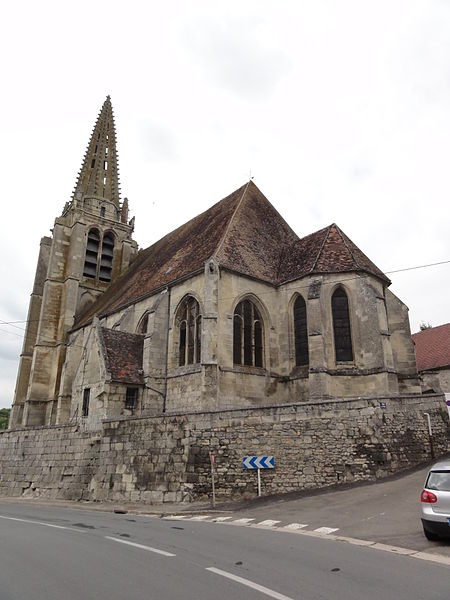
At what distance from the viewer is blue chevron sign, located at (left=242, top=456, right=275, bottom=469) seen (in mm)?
12445

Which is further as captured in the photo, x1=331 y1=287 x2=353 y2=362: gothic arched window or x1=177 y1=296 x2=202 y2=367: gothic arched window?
x1=177 y1=296 x2=202 y2=367: gothic arched window

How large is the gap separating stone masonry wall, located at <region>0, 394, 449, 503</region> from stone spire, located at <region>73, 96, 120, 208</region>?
2889 centimetres

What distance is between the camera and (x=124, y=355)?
19922 mm

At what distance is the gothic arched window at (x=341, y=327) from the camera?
18.0 metres

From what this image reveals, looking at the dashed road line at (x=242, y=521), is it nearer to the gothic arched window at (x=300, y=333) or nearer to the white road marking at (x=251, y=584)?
the white road marking at (x=251, y=584)

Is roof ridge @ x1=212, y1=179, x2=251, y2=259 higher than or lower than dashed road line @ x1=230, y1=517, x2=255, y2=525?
higher

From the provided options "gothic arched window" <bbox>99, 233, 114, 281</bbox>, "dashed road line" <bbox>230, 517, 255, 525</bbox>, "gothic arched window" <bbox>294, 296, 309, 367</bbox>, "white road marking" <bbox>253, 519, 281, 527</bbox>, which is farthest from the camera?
"gothic arched window" <bbox>99, 233, 114, 281</bbox>

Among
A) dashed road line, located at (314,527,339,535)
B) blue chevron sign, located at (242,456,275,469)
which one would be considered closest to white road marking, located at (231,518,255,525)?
dashed road line, located at (314,527,339,535)

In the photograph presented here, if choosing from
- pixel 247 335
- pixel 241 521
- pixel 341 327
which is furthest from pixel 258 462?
pixel 341 327

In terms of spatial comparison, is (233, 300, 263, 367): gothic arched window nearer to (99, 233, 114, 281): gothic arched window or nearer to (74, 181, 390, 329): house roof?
(74, 181, 390, 329): house roof

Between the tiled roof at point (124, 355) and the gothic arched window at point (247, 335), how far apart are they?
4.44m

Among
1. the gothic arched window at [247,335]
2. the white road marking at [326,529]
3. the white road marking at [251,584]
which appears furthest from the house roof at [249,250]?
the white road marking at [251,584]

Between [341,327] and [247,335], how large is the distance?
13.2ft

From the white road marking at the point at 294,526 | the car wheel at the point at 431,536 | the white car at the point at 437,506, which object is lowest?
the white road marking at the point at 294,526
